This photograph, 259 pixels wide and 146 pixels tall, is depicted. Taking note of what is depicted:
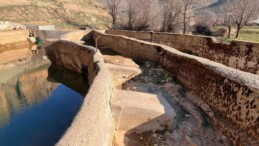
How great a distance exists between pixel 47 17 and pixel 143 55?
39322 millimetres

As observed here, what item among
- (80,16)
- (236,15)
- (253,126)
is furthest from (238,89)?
(80,16)

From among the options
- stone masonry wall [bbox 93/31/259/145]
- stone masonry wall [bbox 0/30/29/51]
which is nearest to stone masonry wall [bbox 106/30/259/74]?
stone masonry wall [bbox 93/31/259/145]

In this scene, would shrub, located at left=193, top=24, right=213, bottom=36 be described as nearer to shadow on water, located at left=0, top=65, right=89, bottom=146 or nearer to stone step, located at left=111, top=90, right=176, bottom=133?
shadow on water, located at left=0, top=65, right=89, bottom=146

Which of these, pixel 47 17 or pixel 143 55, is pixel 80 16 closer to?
pixel 47 17

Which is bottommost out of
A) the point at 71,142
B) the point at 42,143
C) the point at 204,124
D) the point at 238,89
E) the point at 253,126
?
the point at 42,143

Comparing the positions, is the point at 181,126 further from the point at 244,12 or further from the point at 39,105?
the point at 244,12

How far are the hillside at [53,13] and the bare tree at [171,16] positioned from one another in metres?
21.4

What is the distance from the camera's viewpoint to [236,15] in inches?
789

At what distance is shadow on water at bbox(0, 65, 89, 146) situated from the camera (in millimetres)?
8008

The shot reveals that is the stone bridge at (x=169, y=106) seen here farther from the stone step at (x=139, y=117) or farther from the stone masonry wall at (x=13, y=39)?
the stone masonry wall at (x=13, y=39)

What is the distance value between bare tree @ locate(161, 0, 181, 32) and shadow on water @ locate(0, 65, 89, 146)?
39.5 feet

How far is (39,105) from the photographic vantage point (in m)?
10.6

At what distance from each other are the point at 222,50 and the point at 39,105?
8415mm

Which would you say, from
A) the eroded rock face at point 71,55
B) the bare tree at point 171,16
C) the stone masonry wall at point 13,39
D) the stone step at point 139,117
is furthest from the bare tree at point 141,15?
the stone step at point 139,117
